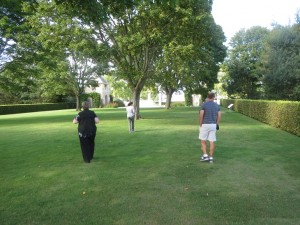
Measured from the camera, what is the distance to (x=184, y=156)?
9344 mm

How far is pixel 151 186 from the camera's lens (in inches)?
244

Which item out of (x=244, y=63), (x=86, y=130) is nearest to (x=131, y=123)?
(x=86, y=130)

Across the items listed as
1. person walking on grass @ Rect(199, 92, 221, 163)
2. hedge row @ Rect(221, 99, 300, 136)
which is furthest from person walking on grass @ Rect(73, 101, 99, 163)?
hedge row @ Rect(221, 99, 300, 136)

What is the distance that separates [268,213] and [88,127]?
5.31 m

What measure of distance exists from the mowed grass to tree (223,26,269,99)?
3811cm

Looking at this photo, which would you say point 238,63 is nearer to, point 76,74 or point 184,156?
point 76,74

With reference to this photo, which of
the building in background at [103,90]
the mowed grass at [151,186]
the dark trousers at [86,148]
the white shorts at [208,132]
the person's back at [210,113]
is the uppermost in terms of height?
the building in background at [103,90]

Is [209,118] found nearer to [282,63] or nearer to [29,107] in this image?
[282,63]

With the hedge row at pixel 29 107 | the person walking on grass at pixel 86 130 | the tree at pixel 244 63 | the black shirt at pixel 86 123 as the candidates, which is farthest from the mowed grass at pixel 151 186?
the tree at pixel 244 63

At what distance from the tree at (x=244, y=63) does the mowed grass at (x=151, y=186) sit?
3811cm

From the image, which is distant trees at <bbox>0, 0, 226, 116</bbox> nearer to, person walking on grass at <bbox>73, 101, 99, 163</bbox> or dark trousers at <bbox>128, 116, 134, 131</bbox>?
dark trousers at <bbox>128, 116, 134, 131</bbox>

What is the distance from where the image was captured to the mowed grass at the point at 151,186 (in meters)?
4.62

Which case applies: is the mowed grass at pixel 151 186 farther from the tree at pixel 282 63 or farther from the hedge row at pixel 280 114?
the tree at pixel 282 63

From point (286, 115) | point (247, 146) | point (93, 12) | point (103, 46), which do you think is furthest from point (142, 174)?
point (103, 46)
